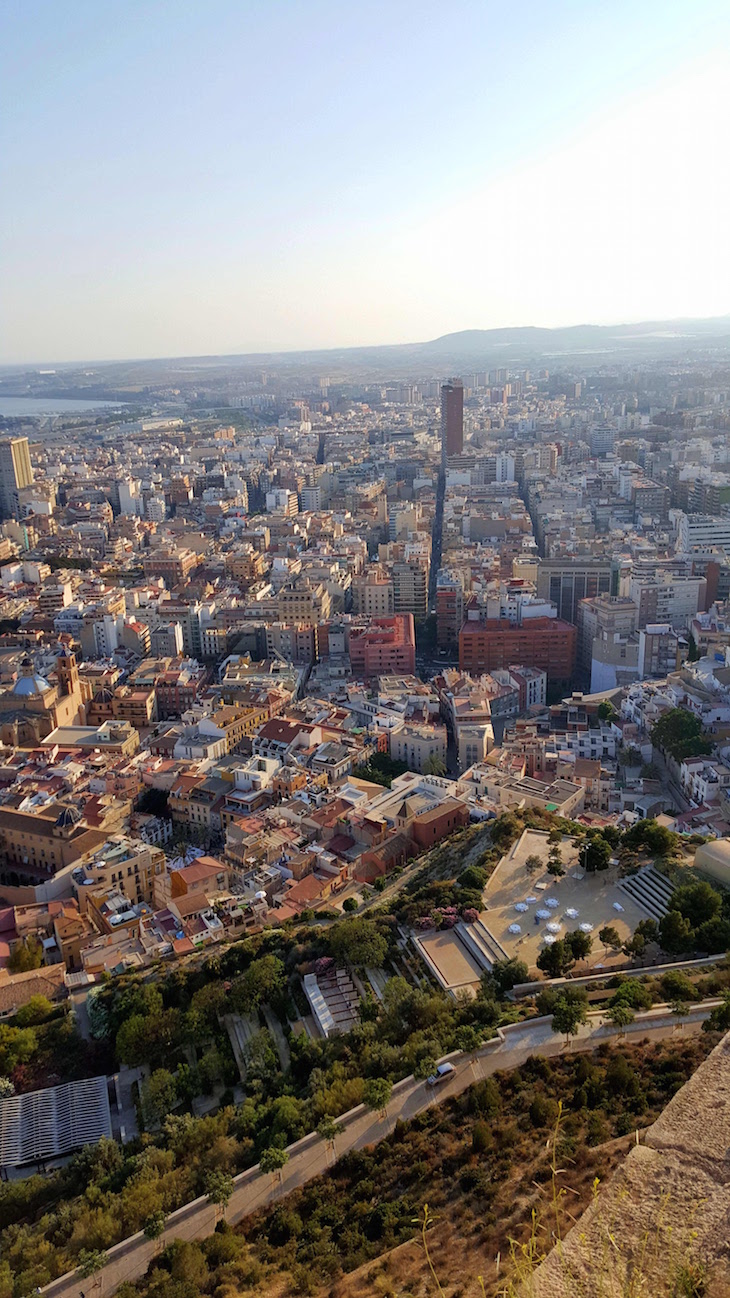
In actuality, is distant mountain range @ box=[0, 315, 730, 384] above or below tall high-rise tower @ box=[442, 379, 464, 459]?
above

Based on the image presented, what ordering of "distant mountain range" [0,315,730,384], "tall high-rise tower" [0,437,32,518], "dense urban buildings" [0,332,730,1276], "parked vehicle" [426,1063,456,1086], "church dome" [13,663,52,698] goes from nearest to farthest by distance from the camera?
"parked vehicle" [426,1063,456,1086] → "dense urban buildings" [0,332,730,1276] → "church dome" [13,663,52,698] → "tall high-rise tower" [0,437,32,518] → "distant mountain range" [0,315,730,384]

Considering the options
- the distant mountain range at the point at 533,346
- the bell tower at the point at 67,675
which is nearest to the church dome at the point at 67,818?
the bell tower at the point at 67,675

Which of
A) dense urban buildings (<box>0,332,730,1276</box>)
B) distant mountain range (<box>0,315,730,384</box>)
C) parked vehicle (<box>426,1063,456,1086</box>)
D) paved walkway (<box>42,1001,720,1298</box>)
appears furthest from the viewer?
distant mountain range (<box>0,315,730,384</box>)

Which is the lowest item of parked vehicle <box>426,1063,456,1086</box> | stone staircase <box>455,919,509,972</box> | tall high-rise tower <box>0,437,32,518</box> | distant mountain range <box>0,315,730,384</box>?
stone staircase <box>455,919,509,972</box>

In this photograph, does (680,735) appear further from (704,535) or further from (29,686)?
(704,535)

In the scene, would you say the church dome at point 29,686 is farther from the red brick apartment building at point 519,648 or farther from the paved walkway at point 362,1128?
the paved walkway at point 362,1128

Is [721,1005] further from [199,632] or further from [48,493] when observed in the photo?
[48,493]

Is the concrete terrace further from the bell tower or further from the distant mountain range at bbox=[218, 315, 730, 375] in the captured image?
the distant mountain range at bbox=[218, 315, 730, 375]

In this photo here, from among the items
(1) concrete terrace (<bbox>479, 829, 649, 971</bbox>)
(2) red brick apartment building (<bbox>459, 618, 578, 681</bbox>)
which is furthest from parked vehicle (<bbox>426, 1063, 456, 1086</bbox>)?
(2) red brick apartment building (<bbox>459, 618, 578, 681</bbox>)
